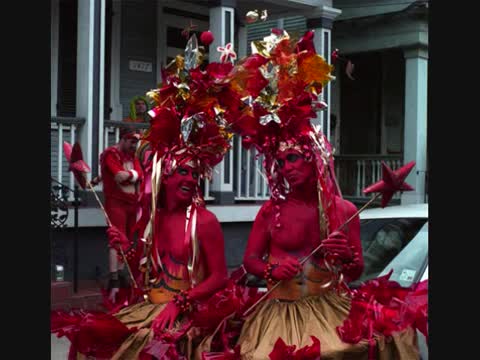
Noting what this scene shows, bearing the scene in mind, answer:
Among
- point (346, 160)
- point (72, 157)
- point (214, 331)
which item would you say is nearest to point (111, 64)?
point (346, 160)

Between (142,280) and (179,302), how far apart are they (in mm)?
377

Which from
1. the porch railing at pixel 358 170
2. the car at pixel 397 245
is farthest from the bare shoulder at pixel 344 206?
the porch railing at pixel 358 170

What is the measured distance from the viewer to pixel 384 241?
232 inches

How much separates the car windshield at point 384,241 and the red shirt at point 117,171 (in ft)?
10.8

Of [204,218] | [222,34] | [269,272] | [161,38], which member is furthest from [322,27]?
[269,272]

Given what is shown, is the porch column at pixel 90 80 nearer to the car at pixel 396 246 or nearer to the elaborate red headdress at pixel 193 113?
the car at pixel 396 246

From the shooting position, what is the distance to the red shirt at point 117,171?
28.6 ft

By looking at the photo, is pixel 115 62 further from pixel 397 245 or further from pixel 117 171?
pixel 397 245

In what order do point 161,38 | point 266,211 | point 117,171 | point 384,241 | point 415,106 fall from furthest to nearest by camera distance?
point 415,106 < point 161,38 < point 117,171 < point 384,241 < point 266,211

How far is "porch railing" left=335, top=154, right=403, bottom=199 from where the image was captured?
1697 cm

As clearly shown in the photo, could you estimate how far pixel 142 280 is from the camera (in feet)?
15.6

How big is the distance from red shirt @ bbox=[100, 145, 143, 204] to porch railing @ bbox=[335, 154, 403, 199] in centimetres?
872

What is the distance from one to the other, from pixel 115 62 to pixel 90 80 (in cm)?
280

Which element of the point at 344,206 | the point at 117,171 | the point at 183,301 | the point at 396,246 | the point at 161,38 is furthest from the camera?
the point at 161,38
